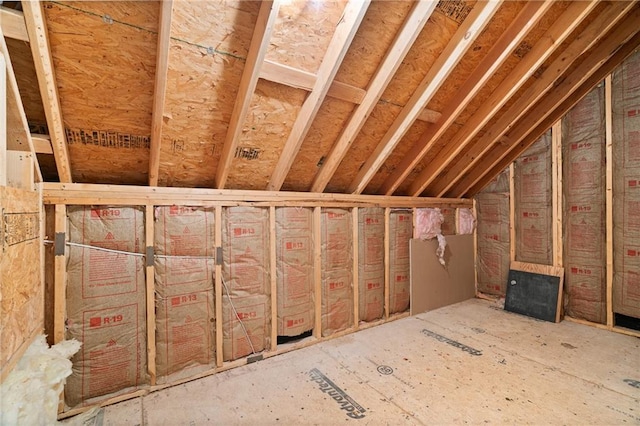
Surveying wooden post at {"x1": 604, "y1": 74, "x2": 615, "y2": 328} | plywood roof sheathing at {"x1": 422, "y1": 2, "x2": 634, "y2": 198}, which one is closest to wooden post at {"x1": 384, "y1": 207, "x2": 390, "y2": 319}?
plywood roof sheathing at {"x1": 422, "y1": 2, "x2": 634, "y2": 198}

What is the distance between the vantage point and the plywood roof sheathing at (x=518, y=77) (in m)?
2.16

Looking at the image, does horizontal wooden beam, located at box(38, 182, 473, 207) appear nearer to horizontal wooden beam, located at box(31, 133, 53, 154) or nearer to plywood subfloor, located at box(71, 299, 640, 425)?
horizontal wooden beam, located at box(31, 133, 53, 154)

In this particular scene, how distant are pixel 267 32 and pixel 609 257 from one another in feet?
13.6

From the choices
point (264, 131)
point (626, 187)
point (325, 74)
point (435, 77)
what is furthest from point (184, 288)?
point (626, 187)

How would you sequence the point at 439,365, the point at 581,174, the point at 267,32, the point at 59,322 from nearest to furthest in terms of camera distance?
1. the point at 267,32
2. the point at 59,322
3. the point at 439,365
4. the point at 581,174

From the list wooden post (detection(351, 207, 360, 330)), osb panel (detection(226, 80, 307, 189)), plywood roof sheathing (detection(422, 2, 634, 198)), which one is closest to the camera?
osb panel (detection(226, 80, 307, 189))

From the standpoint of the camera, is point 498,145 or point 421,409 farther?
point 498,145

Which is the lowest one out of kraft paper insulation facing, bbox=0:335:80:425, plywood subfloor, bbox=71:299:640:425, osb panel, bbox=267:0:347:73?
plywood subfloor, bbox=71:299:640:425

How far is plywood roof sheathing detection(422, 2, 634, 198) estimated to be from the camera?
2326mm

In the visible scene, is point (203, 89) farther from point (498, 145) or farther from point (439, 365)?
point (498, 145)

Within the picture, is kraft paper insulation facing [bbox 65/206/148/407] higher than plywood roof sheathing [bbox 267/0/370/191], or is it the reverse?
plywood roof sheathing [bbox 267/0/370/191]

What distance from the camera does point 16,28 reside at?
135 cm

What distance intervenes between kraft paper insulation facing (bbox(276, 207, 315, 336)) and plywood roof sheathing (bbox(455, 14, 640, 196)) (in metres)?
2.53

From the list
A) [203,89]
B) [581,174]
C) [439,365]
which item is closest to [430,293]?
[439,365]
